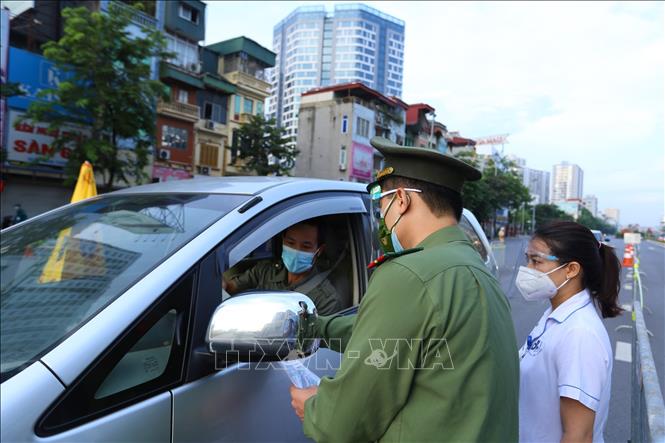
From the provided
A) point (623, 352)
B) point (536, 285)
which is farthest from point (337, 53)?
point (536, 285)

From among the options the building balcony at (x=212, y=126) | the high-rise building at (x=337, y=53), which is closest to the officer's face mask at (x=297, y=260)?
the building balcony at (x=212, y=126)

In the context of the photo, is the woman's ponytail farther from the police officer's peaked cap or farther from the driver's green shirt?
the driver's green shirt

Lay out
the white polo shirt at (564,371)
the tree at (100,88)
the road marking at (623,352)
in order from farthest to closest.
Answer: the tree at (100,88) → the road marking at (623,352) → the white polo shirt at (564,371)

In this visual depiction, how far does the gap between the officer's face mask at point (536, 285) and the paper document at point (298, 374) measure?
46.6 inches

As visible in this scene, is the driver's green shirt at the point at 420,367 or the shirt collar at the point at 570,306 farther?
the shirt collar at the point at 570,306

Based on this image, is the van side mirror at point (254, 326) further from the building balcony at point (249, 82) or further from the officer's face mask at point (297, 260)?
the building balcony at point (249, 82)

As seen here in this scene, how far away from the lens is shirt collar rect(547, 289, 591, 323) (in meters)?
1.87

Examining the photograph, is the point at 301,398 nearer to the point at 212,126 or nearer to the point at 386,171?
the point at 386,171

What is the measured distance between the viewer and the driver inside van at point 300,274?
2.37 m

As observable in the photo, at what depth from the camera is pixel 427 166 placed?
1.26 metres

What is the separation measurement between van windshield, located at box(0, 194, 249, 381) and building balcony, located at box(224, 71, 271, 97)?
2566cm

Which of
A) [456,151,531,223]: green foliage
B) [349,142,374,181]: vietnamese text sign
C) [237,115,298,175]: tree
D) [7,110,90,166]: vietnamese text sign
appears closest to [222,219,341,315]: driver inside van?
[7,110,90,166]: vietnamese text sign

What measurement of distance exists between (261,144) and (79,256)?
22332 mm

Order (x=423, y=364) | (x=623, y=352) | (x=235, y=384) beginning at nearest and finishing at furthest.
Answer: (x=423, y=364) → (x=235, y=384) → (x=623, y=352)
